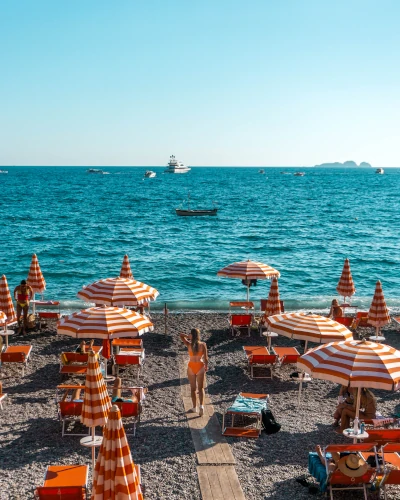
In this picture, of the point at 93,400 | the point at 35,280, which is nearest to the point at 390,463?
the point at 93,400

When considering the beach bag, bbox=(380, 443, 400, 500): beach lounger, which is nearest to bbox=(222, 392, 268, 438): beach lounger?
the beach bag

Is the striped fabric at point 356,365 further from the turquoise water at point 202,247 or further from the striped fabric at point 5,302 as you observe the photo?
the turquoise water at point 202,247

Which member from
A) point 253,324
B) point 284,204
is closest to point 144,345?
point 253,324

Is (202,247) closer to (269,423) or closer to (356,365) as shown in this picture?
(269,423)

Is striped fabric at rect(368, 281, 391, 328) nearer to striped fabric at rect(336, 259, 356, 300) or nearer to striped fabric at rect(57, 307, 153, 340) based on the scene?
striped fabric at rect(336, 259, 356, 300)

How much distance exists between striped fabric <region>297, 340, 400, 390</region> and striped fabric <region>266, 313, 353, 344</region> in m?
2.18

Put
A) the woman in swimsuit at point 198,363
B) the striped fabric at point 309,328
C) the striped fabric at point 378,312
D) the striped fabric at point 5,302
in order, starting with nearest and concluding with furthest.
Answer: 1. the woman in swimsuit at point 198,363
2. the striped fabric at point 309,328
3. the striped fabric at point 5,302
4. the striped fabric at point 378,312

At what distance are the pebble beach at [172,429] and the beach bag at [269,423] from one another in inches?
4.7

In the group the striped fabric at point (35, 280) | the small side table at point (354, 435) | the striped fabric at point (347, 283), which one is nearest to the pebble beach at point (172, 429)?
the small side table at point (354, 435)

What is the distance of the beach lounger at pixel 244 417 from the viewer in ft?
35.2

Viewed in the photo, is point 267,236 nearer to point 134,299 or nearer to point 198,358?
point 134,299

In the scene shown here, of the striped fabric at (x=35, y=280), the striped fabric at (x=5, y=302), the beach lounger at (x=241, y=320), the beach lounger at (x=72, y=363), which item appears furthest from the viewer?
the striped fabric at (x=35, y=280)

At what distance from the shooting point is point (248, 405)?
444 inches

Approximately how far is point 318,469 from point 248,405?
268 cm
